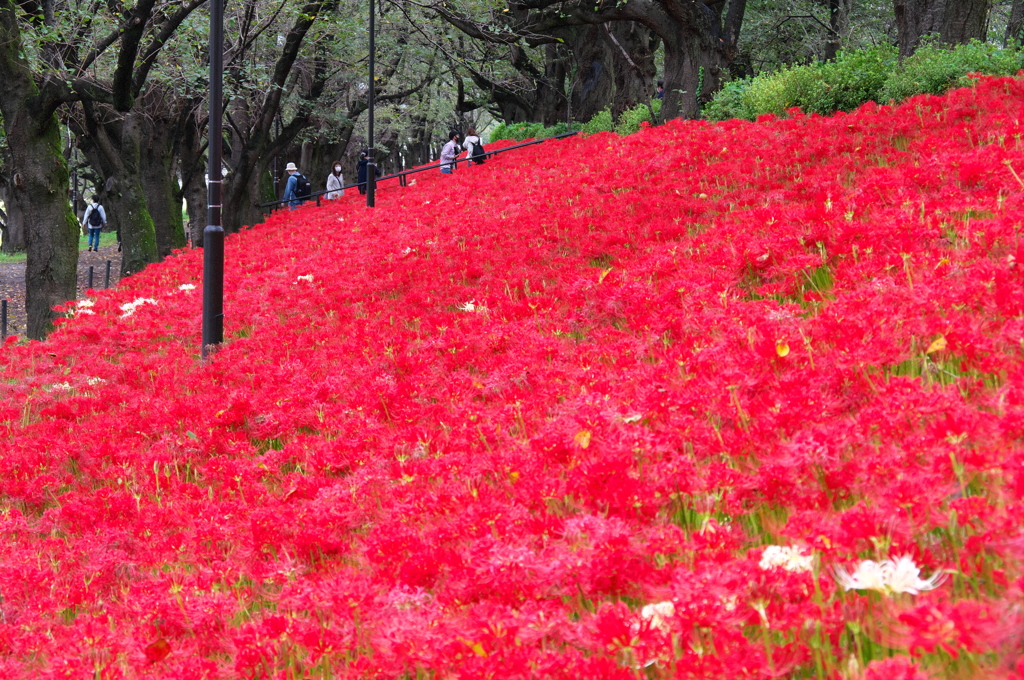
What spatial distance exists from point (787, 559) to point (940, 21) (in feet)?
45.1

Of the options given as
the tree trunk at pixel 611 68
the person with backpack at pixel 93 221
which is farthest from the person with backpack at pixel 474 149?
the person with backpack at pixel 93 221

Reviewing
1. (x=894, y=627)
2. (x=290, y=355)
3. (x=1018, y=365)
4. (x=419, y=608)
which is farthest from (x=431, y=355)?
(x=894, y=627)

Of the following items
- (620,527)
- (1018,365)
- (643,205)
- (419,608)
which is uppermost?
(643,205)

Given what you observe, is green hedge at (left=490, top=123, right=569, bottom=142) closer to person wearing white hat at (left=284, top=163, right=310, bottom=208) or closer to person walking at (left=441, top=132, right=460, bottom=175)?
person walking at (left=441, top=132, right=460, bottom=175)

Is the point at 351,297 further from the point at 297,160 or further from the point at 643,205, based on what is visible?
the point at 297,160

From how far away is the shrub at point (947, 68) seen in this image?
11.4 meters

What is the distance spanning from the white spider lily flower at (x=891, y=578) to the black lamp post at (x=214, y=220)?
749 cm

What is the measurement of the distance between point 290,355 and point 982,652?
21.7 feet

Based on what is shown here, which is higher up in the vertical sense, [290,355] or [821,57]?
[821,57]

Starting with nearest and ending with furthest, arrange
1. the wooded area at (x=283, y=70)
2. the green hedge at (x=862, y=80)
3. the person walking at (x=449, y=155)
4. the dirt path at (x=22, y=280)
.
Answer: the green hedge at (x=862, y=80)
the wooded area at (x=283, y=70)
the person walking at (x=449, y=155)
the dirt path at (x=22, y=280)

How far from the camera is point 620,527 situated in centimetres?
303

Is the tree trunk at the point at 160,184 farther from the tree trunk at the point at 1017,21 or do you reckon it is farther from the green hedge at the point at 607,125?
the tree trunk at the point at 1017,21

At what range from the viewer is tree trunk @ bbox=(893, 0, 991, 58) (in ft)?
43.3

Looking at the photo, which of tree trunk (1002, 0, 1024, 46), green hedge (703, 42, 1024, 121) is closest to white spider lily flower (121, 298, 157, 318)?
green hedge (703, 42, 1024, 121)
